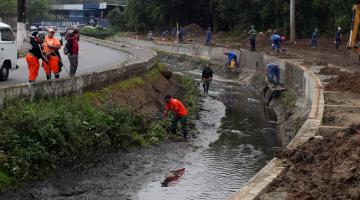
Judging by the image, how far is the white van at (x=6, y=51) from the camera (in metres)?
18.1

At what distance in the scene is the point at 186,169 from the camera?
50.0 ft

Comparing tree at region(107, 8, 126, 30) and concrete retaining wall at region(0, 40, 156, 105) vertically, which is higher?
tree at region(107, 8, 126, 30)

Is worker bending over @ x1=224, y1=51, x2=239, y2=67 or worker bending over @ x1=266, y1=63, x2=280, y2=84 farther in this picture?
worker bending over @ x1=224, y1=51, x2=239, y2=67

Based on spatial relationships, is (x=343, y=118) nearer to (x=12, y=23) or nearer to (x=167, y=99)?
(x=167, y=99)

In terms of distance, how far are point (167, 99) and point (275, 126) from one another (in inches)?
255

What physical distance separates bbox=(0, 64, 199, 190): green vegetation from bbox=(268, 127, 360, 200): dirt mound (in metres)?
5.06

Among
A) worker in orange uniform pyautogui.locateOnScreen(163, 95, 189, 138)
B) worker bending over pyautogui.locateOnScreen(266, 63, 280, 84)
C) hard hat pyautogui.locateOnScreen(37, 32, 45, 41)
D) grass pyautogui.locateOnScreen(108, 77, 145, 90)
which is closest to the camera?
hard hat pyautogui.locateOnScreen(37, 32, 45, 41)

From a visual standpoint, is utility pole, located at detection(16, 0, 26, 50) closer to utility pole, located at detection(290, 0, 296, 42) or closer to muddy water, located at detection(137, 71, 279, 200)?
muddy water, located at detection(137, 71, 279, 200)

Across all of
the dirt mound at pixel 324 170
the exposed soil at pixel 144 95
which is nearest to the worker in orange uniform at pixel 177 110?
the exposed soil at pixel 144 95

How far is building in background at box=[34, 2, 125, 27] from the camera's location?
111375mm

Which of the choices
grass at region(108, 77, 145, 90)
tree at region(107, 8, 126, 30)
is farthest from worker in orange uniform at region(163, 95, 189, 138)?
tree at region(107, 8, 126, 30)

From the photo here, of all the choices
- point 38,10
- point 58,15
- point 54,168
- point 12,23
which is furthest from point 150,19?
point 54,168

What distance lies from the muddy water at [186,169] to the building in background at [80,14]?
292 ft

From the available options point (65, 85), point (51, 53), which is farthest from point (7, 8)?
point (65, 85)
